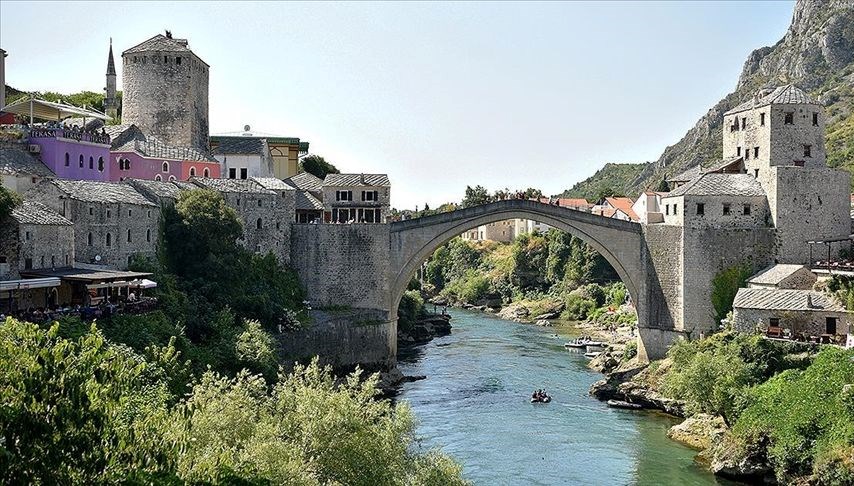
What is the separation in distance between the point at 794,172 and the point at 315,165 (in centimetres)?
3714

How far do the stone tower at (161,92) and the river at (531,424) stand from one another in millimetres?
17880

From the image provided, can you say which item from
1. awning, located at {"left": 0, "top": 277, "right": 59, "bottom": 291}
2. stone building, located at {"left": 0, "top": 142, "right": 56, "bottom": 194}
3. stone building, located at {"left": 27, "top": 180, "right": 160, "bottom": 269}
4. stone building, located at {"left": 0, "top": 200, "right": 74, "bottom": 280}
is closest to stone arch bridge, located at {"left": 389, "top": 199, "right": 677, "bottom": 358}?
stone building, located at {"left": 27, "top": 180, "right": 160, "bottom": 269}

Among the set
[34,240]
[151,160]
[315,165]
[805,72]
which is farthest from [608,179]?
[34,240]

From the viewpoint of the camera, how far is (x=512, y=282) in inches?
3536

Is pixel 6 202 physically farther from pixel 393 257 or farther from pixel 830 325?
pixel 830 325

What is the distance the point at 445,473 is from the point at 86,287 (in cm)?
1776

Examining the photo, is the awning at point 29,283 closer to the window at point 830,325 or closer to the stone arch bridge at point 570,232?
the stone arch bridge at point 570,232

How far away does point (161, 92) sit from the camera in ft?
185

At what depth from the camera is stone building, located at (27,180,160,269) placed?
3766 cm

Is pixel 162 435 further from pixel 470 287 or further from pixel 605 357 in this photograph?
pixel 470 287

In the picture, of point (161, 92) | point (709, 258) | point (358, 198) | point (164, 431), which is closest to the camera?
point (164, 431)

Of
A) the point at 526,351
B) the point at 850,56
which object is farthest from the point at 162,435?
the point at 850,56

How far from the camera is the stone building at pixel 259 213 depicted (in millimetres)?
49531

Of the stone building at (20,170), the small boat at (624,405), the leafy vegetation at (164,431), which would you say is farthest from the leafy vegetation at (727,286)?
the stone building at (20,170)
